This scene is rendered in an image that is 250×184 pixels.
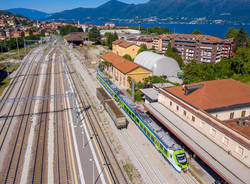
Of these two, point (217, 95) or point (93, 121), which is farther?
point (93, 121)

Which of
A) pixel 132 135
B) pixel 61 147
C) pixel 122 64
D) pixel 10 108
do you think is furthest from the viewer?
pixel 122 64

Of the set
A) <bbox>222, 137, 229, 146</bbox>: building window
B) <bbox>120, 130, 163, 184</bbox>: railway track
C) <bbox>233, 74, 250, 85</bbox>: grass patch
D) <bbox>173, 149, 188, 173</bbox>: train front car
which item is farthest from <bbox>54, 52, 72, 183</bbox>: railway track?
<bbox>233, 74, 250, 85</bbox>: grass patch

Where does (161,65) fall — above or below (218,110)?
above

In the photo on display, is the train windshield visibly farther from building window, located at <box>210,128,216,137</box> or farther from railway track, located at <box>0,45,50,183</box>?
railway track, located at <box>0,45,50,183</box>

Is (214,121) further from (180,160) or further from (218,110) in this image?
(180,160)

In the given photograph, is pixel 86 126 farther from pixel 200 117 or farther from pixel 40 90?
pixel 40 90

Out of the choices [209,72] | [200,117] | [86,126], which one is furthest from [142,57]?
[200,117]

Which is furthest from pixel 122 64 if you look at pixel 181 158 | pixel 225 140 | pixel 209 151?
pixel 209 151

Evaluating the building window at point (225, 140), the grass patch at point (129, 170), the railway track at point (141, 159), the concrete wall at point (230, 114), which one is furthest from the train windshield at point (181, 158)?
the concrete wall at point (230, 114)
